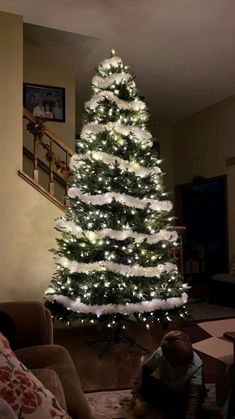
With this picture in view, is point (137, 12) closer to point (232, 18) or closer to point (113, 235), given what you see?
point (232, 18)

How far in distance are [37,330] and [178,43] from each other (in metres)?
3.97

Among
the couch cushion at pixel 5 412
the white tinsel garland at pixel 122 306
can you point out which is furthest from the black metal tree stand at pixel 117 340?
the couch cushion at pixel 5 412

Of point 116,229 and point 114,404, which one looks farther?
point 116,229

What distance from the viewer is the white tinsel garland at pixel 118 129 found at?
3.74 m

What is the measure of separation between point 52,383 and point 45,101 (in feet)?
15.4

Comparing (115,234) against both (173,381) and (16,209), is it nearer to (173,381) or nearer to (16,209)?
(16,209)

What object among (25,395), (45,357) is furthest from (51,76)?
(25,395)

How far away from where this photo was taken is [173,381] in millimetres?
2297

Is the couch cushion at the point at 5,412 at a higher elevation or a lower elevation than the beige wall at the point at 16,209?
lower

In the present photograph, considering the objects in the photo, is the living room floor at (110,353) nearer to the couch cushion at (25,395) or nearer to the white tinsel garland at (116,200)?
the white tinsel garland at (116,200)

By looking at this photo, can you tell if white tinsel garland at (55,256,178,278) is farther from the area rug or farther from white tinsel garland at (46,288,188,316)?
the area rug

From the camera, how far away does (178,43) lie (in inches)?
191

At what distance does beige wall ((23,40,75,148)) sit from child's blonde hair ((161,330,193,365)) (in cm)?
401

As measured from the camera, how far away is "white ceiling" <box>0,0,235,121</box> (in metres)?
4.00
